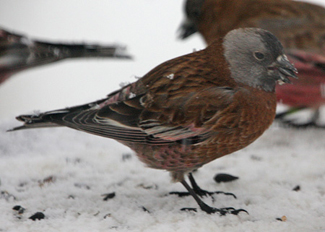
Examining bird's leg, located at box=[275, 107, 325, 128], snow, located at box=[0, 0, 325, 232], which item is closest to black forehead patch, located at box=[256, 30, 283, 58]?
snow, located at box=[0, 0, 325, 232]

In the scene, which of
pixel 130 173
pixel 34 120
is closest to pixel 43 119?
pixel 34 120

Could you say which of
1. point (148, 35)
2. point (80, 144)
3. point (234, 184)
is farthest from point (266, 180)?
point (148, 35)

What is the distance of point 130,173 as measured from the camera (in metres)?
2.67

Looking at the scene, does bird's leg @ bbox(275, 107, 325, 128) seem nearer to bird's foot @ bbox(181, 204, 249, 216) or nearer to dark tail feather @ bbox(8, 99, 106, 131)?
bird's foot @ bbox(181, 204, 249, 216)

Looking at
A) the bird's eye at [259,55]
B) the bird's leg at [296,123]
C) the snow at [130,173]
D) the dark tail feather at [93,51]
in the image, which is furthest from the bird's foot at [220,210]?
the bird's leg at [296,123]

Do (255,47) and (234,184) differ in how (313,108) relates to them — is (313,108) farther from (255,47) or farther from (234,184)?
(255,47)

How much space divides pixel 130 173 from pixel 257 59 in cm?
104

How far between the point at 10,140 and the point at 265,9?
221 cm

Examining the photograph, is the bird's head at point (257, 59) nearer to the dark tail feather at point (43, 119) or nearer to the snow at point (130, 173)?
the snow at point (130, 173)

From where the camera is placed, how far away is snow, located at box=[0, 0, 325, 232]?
2.04 m

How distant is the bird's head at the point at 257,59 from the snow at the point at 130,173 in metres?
0.54

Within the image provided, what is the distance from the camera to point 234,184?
2.52 meters

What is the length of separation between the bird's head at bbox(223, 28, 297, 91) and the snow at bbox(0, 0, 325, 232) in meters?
0.54

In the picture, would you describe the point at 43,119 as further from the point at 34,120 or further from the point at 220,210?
the point at 220,210
